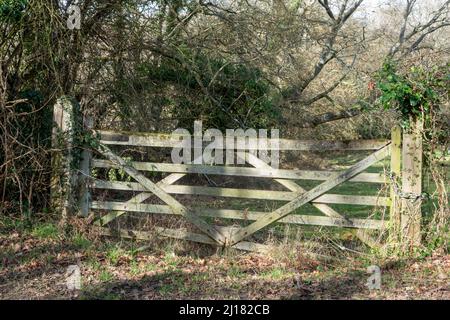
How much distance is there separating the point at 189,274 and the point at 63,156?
3.06 metres

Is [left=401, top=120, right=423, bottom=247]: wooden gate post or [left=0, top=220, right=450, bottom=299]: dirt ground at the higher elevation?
→ [left=401, top=120, right=423, bottom=247]: wooden gate post

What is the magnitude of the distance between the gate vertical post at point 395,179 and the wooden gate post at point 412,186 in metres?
0.05

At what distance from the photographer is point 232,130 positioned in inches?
492

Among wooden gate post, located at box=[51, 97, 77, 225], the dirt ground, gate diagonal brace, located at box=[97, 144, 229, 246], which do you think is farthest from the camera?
wooden gate post, located at box=[51, 97, 77, 225]

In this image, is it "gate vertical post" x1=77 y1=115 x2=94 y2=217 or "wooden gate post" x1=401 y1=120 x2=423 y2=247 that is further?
"gate vertical post" x1=77 y1=115 x2=94 y2=217

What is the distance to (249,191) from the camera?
23.2 ft

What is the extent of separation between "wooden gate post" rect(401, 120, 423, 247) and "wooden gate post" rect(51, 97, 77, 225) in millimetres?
4696

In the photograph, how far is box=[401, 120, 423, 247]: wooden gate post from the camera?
6.45 metres

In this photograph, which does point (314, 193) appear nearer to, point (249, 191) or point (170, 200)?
point (249, 191)

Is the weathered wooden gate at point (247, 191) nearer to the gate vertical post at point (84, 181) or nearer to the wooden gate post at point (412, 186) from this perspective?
the gate vertical post at point (84, 181)

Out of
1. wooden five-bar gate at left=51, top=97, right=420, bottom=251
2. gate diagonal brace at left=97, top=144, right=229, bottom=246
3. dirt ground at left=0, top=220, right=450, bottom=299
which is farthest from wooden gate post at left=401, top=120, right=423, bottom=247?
gate diagonal brace at left=97, top=144, right=229, bottom=246

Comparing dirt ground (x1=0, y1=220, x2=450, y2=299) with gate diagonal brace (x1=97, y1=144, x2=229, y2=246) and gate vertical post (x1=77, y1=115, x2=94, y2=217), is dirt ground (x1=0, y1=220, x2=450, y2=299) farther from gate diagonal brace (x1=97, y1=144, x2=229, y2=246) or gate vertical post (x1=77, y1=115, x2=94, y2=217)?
gate vertical post (x1=77, y1=115, x2=94, y2=217)
